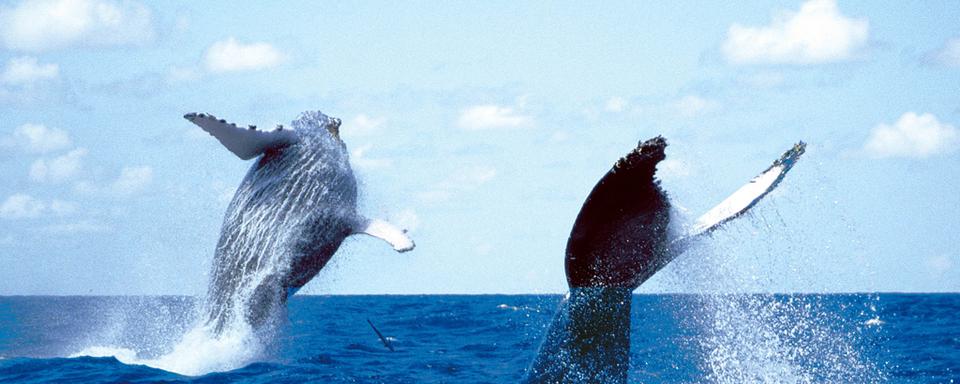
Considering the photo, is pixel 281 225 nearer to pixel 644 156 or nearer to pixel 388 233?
pixel 388 233

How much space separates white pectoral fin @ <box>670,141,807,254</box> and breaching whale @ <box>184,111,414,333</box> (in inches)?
170

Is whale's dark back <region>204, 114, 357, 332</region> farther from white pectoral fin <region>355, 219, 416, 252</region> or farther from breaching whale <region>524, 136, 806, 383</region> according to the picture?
breaching whale <region>524, 136, 806, 383</region>

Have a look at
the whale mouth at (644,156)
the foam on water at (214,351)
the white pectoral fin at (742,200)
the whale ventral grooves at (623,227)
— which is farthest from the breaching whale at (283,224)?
the whale mouth at (644,156)

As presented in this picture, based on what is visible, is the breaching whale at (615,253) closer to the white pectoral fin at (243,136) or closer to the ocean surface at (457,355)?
the ocean surface at (457,355)

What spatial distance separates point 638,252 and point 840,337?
697 inches

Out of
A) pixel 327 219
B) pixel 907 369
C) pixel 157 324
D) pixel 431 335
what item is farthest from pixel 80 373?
pixel 907 369

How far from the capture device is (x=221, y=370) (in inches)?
396

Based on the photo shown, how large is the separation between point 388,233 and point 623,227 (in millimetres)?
4388

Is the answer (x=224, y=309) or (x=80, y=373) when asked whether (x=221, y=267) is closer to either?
(x=224, y=309)

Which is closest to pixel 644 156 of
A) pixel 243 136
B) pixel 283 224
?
pixel 243 136

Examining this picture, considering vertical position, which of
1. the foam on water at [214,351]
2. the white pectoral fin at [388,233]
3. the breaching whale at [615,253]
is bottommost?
the breaching whale at [615,253]

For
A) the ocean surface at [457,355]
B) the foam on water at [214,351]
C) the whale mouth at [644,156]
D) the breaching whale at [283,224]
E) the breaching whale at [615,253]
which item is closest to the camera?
the whale mouth at [644,156]

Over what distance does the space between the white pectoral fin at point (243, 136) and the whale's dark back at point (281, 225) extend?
0.15m

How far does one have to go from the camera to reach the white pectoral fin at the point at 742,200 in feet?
17.9
